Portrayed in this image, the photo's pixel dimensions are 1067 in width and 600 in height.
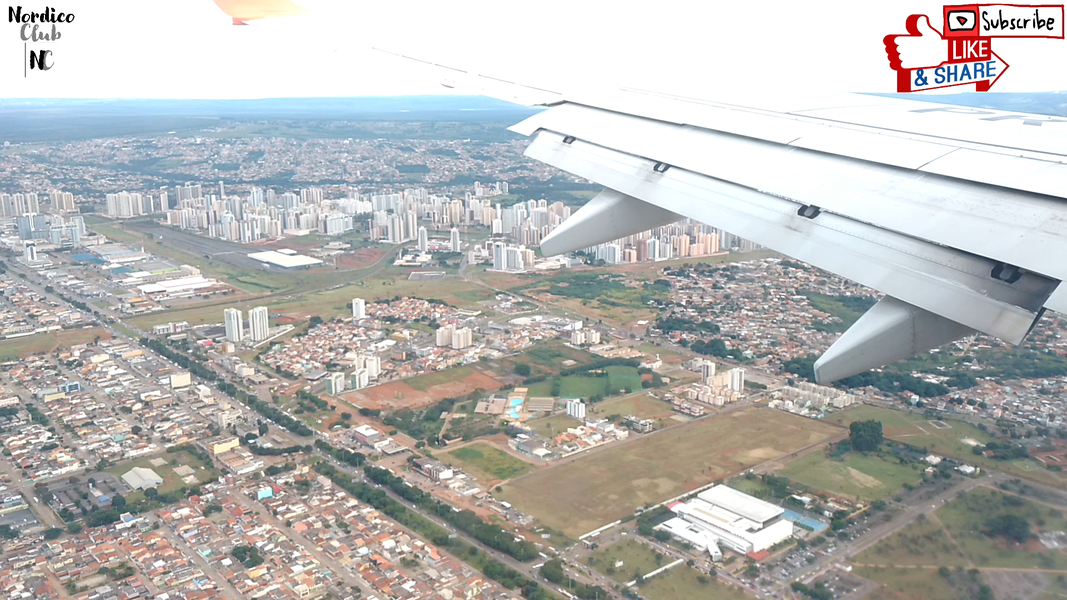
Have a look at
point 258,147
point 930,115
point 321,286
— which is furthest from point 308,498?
point 258,147

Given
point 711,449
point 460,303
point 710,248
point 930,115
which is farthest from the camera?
point 710,248

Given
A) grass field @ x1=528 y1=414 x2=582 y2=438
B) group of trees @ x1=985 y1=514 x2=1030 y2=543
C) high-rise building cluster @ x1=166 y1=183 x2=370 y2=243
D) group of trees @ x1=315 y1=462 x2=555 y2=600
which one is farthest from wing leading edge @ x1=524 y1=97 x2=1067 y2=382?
high-rise building cluster @ x1=166 y1=183 x2=370 y2=243

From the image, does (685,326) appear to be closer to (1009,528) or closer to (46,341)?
(1009,528)

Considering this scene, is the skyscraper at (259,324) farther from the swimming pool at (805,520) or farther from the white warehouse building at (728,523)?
the swimming pool at (805,520)

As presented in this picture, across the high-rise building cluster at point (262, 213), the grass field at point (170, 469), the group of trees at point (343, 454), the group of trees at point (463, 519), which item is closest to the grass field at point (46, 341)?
the grass field at point (170, 469)

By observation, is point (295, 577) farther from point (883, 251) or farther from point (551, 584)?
point (883, 251)

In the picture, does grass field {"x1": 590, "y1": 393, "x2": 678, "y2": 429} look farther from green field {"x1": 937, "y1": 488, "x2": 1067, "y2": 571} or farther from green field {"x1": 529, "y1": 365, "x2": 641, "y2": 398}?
green field {"x1": 937, "y1": 488, "x2": 1067, "y2": 571}

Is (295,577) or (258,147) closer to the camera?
(295,577)
